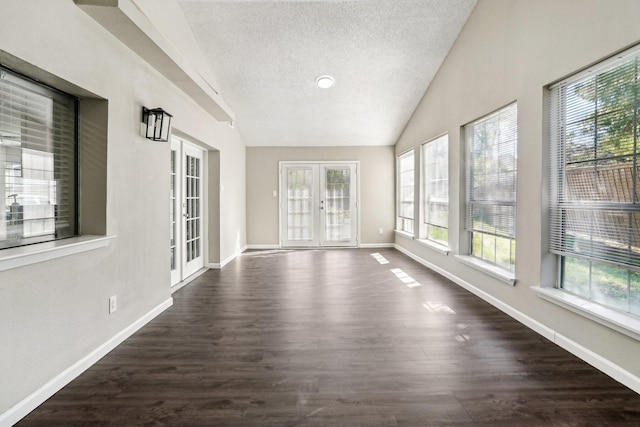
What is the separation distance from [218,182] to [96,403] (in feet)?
13.2

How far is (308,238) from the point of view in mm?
7918

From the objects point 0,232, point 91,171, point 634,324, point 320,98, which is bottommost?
point 634,324

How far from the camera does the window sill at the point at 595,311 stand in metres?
2.07

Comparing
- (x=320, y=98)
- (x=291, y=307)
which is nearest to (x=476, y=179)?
(x=291, y=307)

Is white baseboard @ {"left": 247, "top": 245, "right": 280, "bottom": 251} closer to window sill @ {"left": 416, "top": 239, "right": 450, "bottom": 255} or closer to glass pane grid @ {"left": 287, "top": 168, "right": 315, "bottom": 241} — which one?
glass pane grid @ {"left": 287, "top": 168, "right": 315, "bottom": 241}

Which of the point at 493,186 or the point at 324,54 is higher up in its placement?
the point at 324,54

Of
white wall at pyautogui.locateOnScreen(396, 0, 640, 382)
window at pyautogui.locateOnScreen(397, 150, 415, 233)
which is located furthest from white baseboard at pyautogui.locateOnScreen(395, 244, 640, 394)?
window at pyautogui.locateOnScreen(397, 150, 415, 233)

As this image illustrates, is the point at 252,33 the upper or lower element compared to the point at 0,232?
upper

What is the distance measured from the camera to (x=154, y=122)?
3.18 m

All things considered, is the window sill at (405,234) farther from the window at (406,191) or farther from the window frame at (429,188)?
the window frame at (429,188)

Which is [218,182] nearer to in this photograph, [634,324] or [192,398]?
[192,398]

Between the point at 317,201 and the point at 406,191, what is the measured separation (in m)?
1.96

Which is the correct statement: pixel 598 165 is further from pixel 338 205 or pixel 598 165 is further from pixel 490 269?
pixel 338 205

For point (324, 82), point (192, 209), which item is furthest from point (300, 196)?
point (192, 209)
